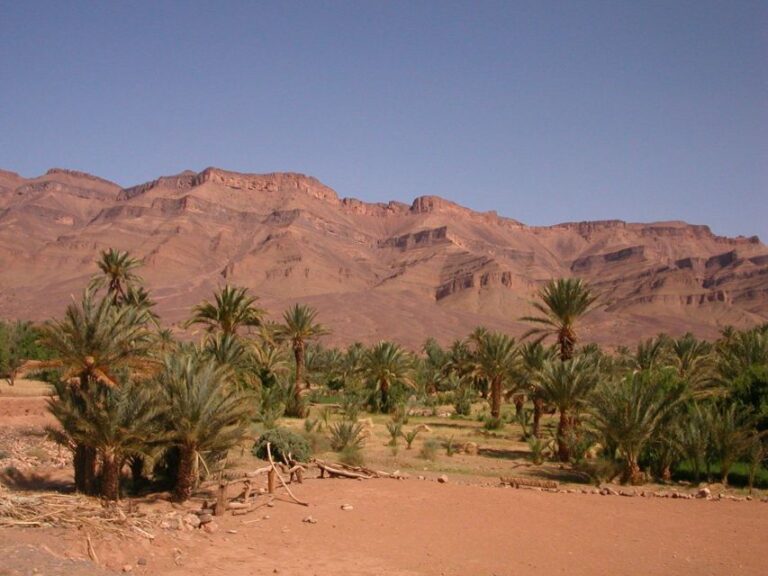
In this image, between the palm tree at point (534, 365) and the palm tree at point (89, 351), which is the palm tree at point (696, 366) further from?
the palm tree at point (89, 351)

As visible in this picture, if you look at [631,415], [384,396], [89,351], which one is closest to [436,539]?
[89,351]

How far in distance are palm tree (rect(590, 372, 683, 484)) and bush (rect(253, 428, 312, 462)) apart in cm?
781

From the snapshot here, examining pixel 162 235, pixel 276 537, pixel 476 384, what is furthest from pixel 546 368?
pixel 162 235

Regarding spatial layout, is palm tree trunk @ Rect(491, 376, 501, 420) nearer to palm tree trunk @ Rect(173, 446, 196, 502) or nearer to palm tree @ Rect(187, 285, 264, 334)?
palm tree @ Rect(187, 285, 264, 334)

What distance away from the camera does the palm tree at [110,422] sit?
13367 millimetres

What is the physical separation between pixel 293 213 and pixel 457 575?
6798 inches

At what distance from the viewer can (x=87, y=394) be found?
44.7 feet

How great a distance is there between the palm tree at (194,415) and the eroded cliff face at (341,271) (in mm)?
85891

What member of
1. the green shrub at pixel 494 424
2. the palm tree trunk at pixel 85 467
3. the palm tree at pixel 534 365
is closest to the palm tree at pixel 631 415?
the palm tree at pixel 534 365

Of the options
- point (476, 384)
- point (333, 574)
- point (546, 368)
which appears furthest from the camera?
point (476, 384)

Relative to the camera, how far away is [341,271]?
499 ft

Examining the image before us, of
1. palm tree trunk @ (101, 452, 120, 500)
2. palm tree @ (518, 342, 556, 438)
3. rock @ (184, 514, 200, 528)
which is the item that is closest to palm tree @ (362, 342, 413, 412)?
palm tree @ (518, 342, 556, 438)

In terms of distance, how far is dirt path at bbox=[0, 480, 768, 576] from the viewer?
10844 millimetres

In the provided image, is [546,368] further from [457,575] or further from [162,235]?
[162,235]
